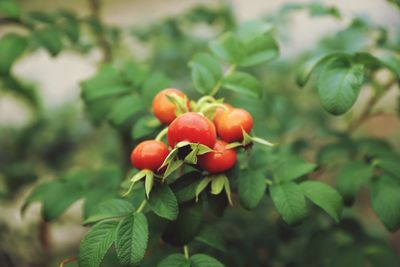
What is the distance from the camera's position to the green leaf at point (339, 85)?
2.29ft

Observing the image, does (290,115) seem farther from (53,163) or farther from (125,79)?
(53,163)

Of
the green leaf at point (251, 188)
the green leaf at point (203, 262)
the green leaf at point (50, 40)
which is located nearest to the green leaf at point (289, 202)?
the green leaf at point (251, 188)

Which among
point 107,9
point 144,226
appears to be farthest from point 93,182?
point 107,9

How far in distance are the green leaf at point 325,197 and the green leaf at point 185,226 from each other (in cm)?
21

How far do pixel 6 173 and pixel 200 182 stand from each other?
959mm

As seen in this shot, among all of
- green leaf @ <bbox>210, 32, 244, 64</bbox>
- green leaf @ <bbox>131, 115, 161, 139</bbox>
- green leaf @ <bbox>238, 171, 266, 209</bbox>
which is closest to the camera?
green leaf @ <bbox>238, 171, 266, 209</bbox>

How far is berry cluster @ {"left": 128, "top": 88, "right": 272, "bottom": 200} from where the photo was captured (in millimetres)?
621

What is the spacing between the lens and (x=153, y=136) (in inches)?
35.5

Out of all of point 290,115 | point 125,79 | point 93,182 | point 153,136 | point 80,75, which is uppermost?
point 125,79

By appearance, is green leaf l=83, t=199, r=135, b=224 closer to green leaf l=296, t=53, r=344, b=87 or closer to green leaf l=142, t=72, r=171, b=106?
green leaf l=142, t=72, r=171, b=106

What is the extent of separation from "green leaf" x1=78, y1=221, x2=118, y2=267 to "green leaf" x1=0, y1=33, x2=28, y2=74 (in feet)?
1.68

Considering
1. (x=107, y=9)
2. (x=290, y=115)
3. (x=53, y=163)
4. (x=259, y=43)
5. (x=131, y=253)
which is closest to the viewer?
(x=131, y=253)

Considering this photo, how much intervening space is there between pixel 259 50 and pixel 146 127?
313 mm

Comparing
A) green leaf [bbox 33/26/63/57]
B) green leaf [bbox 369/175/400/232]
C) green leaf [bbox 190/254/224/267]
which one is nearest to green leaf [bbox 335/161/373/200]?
green leaf [bbox 369/175/400/232]
